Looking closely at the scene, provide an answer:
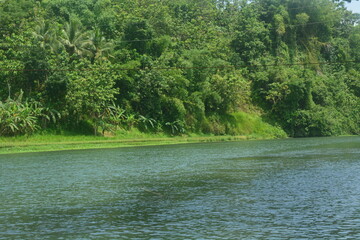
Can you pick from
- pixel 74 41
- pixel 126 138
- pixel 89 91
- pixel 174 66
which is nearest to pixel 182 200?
pixel 89 91

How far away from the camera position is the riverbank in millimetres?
40188

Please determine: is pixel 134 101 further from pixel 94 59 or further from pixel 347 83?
pixel 347 83

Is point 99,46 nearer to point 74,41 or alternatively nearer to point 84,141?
point 74,41

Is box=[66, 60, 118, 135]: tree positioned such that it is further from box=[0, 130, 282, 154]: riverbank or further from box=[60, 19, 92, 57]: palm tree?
box=[0, 130, 282, 154]: riverbank

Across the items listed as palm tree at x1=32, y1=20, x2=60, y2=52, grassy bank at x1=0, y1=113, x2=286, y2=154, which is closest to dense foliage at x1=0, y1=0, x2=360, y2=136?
palm tree at x1=32, y1=20, x2=60, y2=52

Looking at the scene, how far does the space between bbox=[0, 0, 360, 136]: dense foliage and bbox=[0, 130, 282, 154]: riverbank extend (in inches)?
45.3

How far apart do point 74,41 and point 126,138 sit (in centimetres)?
1167

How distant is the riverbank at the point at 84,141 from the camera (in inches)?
1582

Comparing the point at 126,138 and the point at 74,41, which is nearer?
the point at 126,138

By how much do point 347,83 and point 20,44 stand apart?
5694 cm

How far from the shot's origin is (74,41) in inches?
2010

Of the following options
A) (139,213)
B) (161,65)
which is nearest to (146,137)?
(161,65)

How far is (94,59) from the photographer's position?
172 ft

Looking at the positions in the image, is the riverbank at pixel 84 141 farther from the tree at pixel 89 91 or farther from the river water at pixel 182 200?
the river water at pixel 182 200
